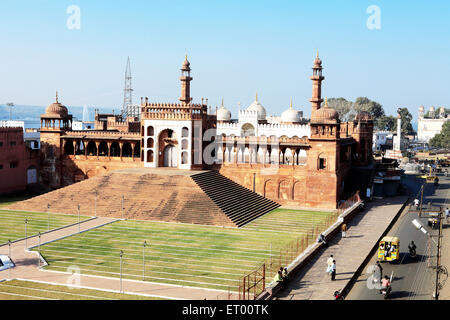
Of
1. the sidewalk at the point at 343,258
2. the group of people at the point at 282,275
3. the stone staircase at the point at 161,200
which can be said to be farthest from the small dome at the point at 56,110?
the group of people at the point at 282,275

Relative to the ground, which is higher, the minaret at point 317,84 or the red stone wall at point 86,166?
the minaret at point 317,84

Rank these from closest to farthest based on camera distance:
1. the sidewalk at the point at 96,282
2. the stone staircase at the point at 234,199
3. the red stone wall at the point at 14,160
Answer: the sidewalk at the point at 96,282 → the stone staircase at the point at 234,199 → the red stone wall at the point at 14,160

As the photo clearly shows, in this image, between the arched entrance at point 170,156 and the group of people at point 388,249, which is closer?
the group of people at point 388,249

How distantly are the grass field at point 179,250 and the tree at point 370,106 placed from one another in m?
115

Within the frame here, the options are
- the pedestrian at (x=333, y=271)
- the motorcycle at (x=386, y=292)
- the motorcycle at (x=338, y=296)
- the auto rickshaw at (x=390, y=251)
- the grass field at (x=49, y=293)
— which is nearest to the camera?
the grass field at (x=49, y=293)

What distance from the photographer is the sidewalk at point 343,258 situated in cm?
2338

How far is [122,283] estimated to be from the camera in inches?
933

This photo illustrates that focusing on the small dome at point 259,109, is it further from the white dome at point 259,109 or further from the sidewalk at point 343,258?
the sidewalk at point 343,258

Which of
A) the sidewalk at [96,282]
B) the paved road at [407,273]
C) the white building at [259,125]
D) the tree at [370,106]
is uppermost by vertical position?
the tree at [370,106]

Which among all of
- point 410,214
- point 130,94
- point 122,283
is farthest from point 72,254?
point 130,94

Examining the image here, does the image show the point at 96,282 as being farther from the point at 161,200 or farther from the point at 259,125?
the point at 259,125

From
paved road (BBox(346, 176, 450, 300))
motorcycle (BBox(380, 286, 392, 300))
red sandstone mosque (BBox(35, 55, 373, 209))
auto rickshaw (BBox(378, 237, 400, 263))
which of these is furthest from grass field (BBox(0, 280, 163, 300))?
red sandstone mosque (BBox(35, 55, 373, 209))

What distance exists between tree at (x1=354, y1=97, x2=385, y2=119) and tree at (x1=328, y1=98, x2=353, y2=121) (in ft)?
7.07

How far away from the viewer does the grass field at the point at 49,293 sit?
70.6ft
